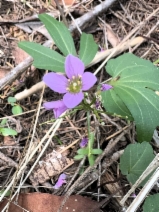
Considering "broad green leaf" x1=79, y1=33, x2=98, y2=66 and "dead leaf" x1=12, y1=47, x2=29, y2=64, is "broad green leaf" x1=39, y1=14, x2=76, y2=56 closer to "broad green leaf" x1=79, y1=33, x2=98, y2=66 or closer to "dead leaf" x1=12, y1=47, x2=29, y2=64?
"broad green leaf" x1=79, y1=33, x2=98, y2=66

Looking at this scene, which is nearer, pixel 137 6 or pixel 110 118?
pixel 110 118

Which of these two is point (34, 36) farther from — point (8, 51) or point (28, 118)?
point (28, 118)

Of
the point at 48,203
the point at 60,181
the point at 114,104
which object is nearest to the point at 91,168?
the point at 60,181

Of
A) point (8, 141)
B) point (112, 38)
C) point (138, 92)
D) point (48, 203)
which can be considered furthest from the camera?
point (112, 38)

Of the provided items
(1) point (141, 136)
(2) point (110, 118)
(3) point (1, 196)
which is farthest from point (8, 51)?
(1) point (141, 136)

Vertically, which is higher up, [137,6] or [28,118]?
[137,6]

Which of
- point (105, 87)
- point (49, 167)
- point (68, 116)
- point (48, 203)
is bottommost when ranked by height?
point (48, 203)

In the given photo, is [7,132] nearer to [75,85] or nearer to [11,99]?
[11,99]
